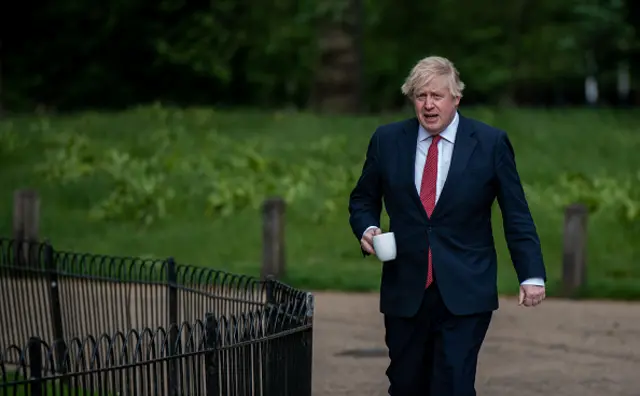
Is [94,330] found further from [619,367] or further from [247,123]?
[247,123]

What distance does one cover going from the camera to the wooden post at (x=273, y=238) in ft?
48.9

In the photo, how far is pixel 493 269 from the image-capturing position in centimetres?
668

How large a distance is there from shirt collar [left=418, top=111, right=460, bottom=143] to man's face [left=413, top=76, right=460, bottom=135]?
0.05 metres

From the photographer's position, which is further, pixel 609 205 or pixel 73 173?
pixel 73 173

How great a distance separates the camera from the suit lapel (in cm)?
651

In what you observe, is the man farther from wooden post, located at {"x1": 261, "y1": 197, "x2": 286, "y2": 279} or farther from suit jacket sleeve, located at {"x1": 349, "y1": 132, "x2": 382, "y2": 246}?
wooden post, located at {"x1": 261, "y1": 197, "x2": 286, "y2": 279}

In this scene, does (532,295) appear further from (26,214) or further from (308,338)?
(26,214)

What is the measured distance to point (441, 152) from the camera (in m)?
6.59

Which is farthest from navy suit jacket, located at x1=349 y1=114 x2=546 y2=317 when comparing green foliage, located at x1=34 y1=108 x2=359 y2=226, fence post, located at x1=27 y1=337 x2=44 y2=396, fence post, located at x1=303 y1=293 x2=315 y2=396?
green foliage, located at x1=34 y1=108 x2=359 y2=226

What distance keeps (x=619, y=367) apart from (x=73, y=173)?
1249 centimetres

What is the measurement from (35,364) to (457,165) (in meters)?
1.89

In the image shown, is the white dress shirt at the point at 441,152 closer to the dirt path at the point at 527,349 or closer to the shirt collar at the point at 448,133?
the shirt collar at the point at 448,133

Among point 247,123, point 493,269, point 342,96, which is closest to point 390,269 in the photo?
point 493,269

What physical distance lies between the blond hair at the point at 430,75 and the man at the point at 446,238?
0.01 metres
